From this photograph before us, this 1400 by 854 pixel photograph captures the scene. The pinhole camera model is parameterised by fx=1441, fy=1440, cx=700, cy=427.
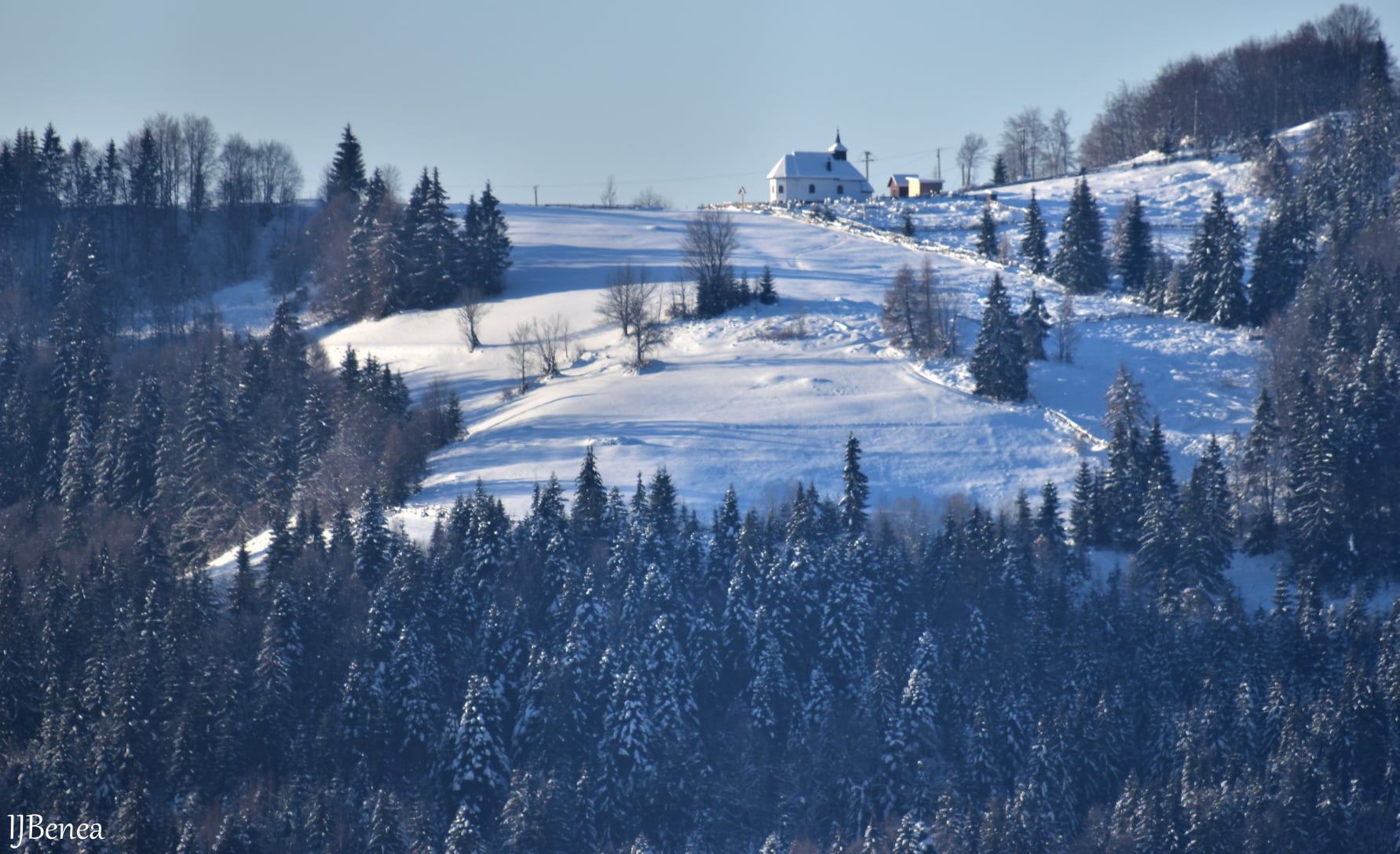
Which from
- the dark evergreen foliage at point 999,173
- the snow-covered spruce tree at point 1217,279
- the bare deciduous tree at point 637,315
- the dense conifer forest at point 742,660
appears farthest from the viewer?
the dark evergreen foliage at point 999,173

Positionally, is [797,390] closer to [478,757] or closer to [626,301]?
[626,301]

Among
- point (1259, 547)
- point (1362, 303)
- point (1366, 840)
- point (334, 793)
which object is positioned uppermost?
point (1362, 303)

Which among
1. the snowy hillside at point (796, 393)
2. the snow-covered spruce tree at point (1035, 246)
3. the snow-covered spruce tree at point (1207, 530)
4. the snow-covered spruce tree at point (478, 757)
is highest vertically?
the snow-covered spruce tree at point (1035, 246)

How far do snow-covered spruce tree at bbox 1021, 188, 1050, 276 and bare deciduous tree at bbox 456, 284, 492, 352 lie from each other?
30.8 meters

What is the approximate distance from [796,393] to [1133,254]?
26773 millimetres

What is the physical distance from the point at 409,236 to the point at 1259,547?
2035 inches

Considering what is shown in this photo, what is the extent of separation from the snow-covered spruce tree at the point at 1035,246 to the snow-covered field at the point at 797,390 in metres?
1.47

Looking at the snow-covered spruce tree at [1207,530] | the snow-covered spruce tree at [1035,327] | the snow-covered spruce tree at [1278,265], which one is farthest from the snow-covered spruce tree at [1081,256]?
the snow-covered spruce tree at [1207,530]

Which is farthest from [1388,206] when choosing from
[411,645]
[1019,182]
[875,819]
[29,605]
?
[29,605]

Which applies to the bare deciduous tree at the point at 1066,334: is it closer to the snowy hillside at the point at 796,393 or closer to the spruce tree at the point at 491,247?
the snowy hillside at the point at 796,393

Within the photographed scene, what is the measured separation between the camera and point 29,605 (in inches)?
1898

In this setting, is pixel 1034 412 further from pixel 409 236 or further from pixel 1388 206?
pixel 409 236

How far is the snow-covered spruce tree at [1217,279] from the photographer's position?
70.1 m

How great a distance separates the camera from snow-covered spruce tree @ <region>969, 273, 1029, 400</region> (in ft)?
200
